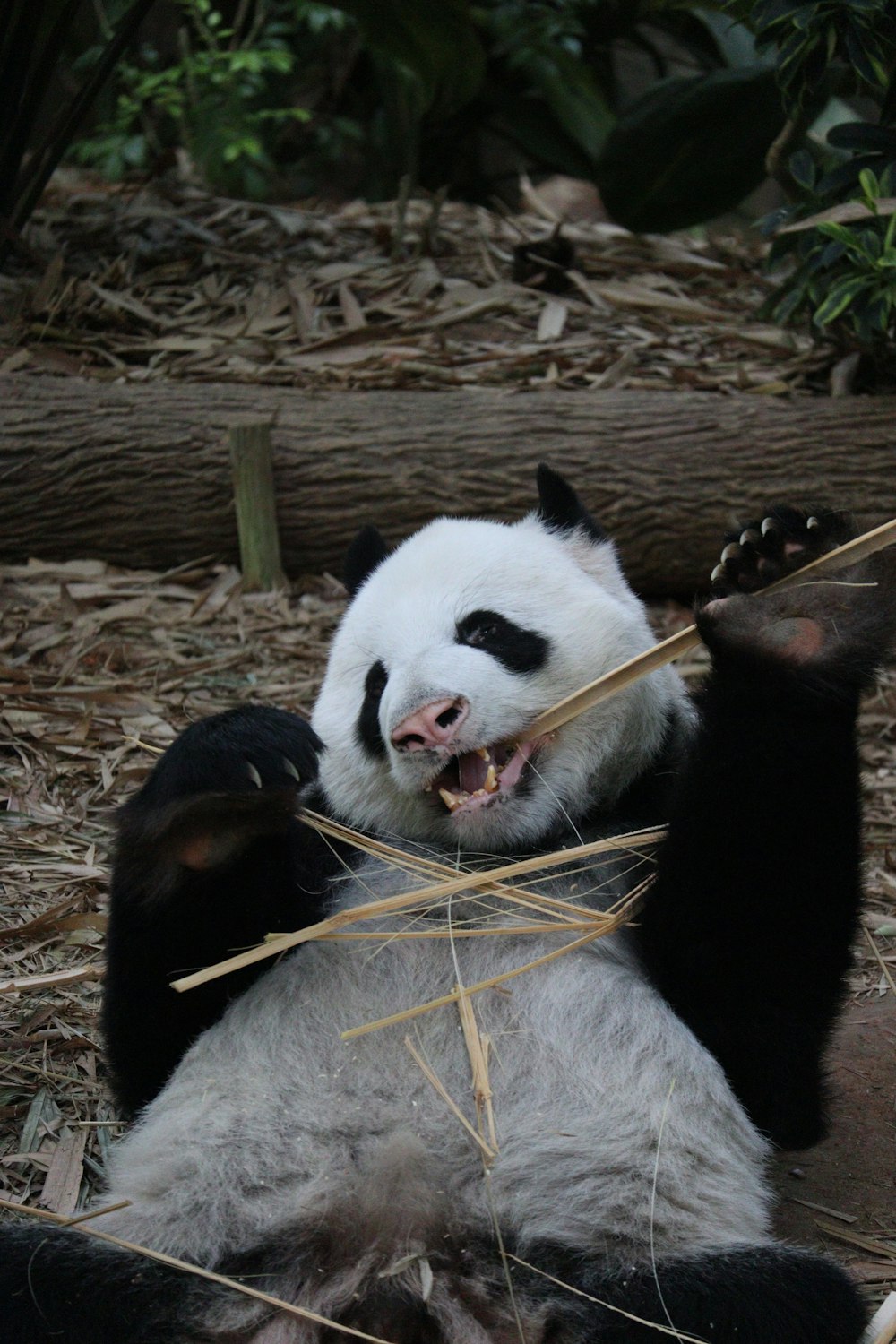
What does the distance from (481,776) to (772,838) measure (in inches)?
28.1

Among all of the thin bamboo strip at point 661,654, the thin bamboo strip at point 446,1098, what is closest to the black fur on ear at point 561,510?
the thin bamboo strip at point 661,654

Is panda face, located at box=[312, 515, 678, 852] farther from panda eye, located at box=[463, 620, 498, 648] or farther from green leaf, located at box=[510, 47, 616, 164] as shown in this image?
green leaf, located at box=[510, 47, 616, 164]

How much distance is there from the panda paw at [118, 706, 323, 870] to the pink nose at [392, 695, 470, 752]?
0.75 feet

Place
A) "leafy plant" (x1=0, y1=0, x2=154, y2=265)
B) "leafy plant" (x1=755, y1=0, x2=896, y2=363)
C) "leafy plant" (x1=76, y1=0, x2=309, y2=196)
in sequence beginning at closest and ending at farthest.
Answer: "leafy plant" (x1=755, y1=0, x2=896, y2=363), "leafy plant" (x1=0, y1=0, x2=154, y2=265), "leafy plant" (x1=76, y1=0, x2=309, y2=196)

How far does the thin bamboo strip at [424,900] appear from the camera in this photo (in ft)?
8.53

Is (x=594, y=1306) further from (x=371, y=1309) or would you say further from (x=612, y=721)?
(x=612, y=721)

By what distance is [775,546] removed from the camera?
2756mm

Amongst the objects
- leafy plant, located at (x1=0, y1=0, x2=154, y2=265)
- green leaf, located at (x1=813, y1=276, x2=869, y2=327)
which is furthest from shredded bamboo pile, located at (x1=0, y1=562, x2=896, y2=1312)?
leafy plant, located at (x1=0, y1=0, x2=154, y2=265)

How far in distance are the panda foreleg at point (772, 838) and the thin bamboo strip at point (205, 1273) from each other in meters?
0.91

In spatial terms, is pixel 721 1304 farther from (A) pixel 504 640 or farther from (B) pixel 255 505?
(B) pixel 255 505

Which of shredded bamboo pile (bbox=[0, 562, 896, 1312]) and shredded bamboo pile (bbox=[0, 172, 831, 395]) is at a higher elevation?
shredded bamboo pile (bbox=[0, 172, 831, 395])

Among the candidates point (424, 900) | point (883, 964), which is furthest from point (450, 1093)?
point (883, 964)

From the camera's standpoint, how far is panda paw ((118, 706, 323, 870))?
8.18ft

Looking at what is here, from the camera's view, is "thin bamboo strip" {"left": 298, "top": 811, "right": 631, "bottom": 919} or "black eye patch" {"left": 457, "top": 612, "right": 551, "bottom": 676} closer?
"thin bamboo strip" {"left": 298, "top": 811, "right": 631, "bottom": 919}
